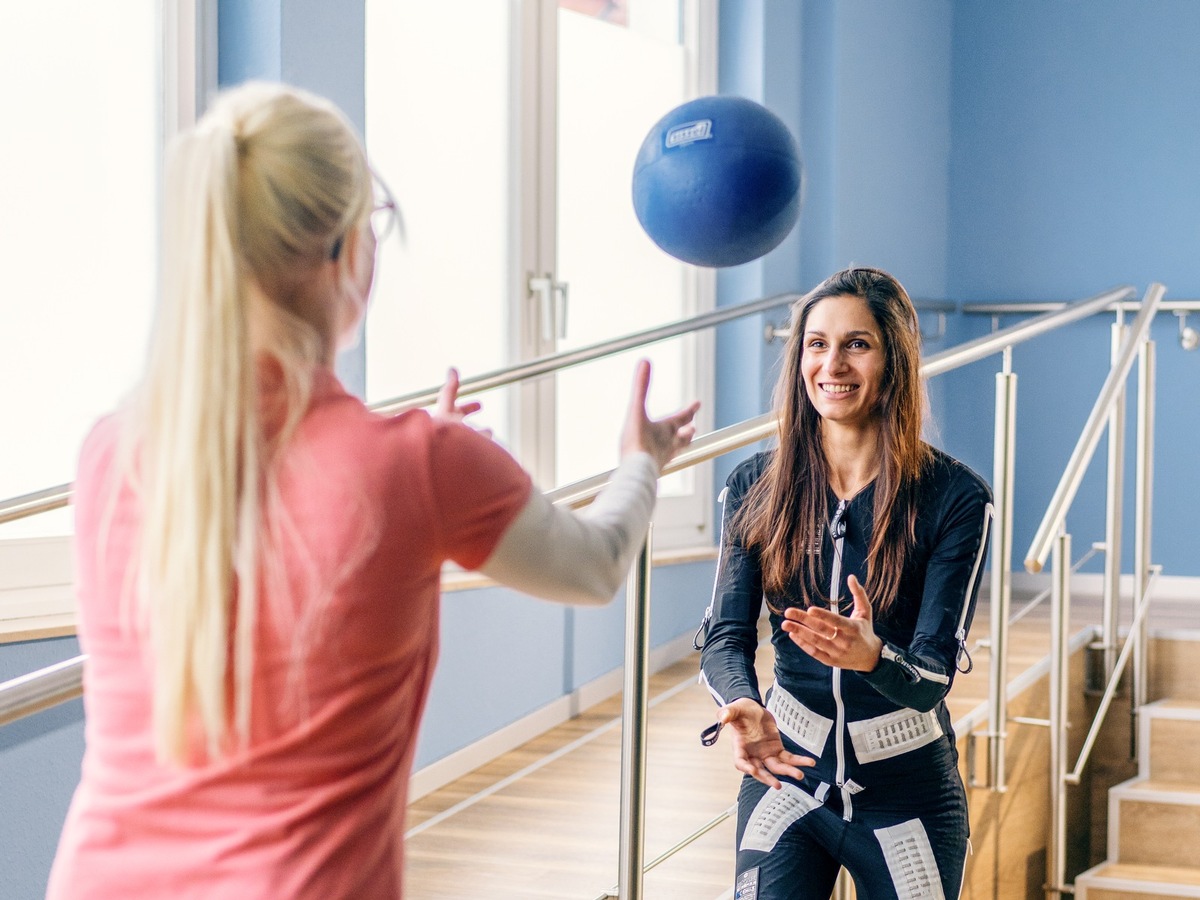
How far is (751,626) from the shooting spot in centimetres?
178

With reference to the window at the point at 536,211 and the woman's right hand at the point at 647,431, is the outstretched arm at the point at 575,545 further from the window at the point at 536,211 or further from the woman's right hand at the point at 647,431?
the window at the point at 536,211

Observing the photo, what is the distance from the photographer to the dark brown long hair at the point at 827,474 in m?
1.71

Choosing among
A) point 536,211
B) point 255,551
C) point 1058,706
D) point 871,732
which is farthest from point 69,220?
point 1058,706

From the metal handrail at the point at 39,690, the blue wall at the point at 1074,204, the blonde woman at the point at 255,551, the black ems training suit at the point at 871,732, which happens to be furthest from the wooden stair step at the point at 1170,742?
the blonde woman at the point at 255,551

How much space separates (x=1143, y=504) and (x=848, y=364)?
235 centimetres

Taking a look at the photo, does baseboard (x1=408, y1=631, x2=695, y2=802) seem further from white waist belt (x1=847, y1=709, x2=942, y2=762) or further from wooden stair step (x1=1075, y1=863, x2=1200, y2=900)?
white waist belt (x1=847, y1=709, x2=942, y2=762)

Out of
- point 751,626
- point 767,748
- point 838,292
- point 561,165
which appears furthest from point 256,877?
point 561,165

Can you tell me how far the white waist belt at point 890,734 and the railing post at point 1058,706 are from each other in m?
1.50

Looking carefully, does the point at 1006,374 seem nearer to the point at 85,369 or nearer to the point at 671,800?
the point at 671,800

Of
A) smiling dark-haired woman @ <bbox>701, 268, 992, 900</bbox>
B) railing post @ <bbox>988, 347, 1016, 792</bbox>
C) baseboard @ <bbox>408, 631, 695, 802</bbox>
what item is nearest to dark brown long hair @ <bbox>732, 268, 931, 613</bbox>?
smiling dark-haired woman @ <bbox>701, 268, 992, 900</bbox>

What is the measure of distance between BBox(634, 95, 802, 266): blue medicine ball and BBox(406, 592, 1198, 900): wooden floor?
107cm

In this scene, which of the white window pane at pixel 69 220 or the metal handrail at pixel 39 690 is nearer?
the metal handrail at pixel 39 690

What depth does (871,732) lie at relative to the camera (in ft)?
5.48

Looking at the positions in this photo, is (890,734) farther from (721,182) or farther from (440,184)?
(440,184)
